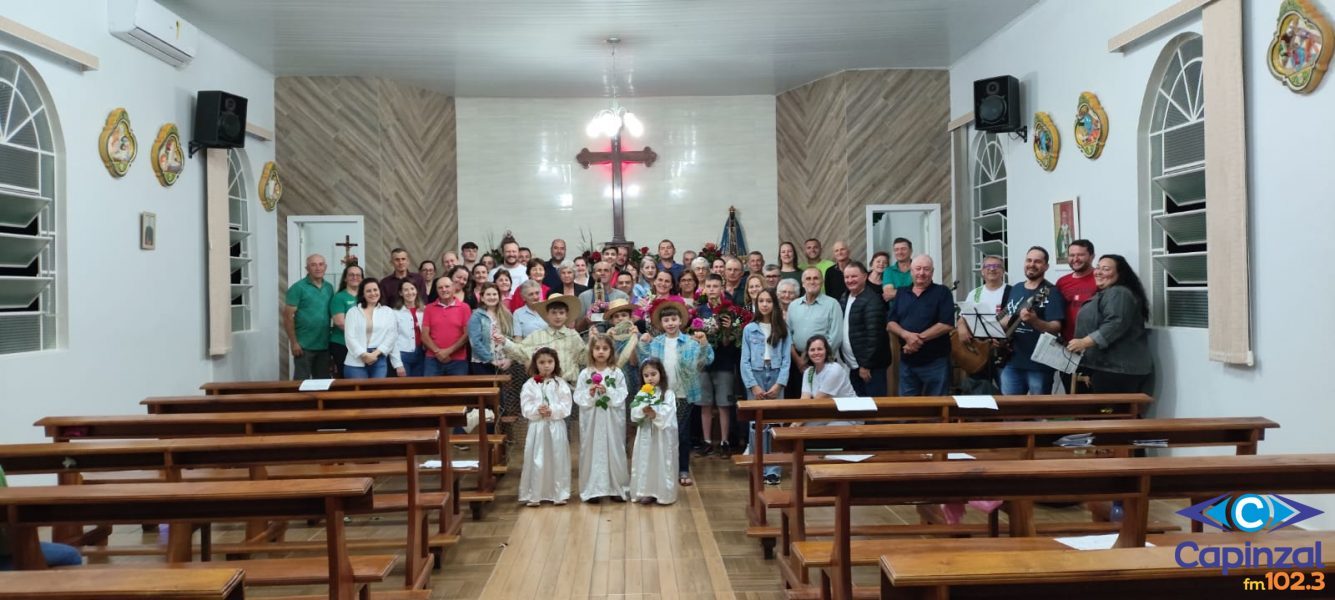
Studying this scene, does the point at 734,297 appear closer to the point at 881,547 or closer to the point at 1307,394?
the point at 1307,394

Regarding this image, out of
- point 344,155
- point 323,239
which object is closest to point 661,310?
point 344,155

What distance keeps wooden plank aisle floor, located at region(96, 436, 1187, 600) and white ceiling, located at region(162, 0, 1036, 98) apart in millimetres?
4306

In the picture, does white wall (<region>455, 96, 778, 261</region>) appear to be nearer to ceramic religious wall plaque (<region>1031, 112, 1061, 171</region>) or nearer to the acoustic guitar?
ceramic religious wall plaque (<region>1031, 112, 1061, 171</region>)

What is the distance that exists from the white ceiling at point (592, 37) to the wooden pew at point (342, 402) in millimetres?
3736

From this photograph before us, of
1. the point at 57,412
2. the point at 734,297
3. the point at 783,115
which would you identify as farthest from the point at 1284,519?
the point at 783,115

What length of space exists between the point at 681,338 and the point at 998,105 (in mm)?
3779

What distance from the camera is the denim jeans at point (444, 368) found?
24.3 feet

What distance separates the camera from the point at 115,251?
6734mm

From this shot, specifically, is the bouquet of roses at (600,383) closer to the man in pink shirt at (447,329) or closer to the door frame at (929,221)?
the man in pink shirt at (447,329)

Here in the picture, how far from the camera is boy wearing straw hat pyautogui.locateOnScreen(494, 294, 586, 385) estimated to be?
6.48m

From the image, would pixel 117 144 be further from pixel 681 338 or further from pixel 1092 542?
pixel 1092 542

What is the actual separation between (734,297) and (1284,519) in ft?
16.7

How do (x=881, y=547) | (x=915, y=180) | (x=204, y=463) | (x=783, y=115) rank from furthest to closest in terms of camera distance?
(x=783, y=115)
(x=915, y=180)
(x=204, y=463)
(x=881, y=547)

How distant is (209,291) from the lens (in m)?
8.18
